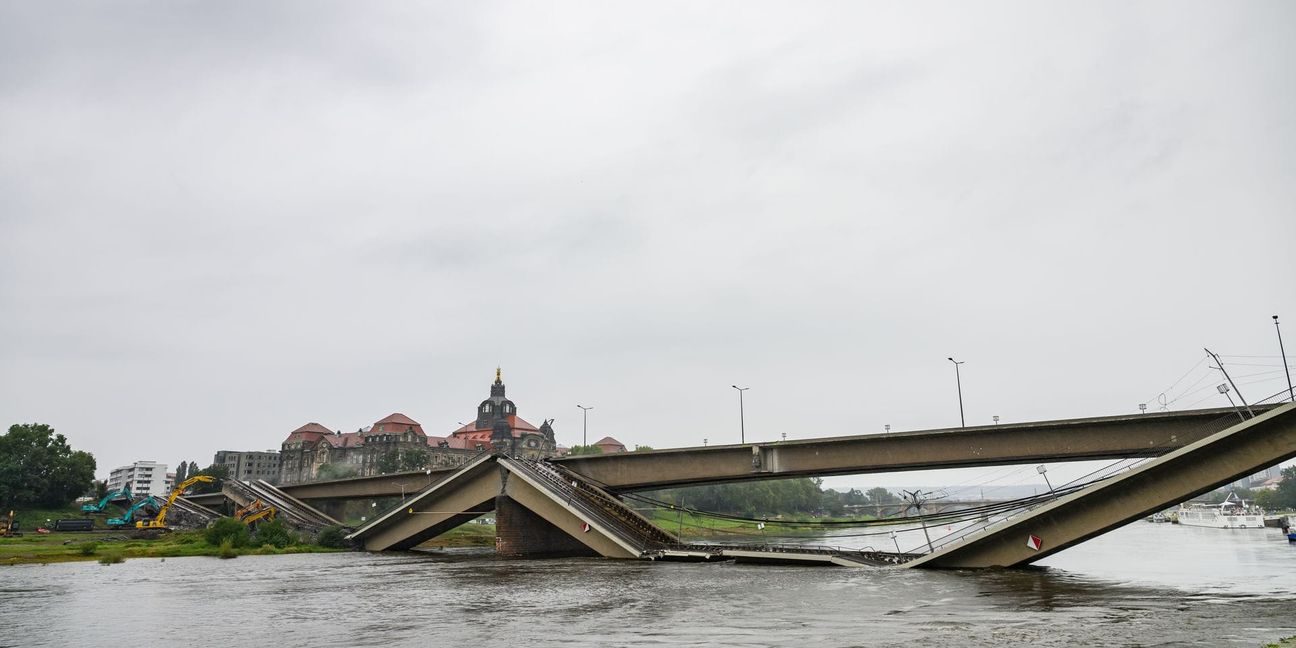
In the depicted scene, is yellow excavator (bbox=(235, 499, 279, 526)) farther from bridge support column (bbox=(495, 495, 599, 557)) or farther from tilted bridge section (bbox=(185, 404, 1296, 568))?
bridge support column (bbox=(495, 495, 599, 557))

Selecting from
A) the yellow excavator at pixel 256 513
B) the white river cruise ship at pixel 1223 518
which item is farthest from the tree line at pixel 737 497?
the yellow excavator at pixel 256 513

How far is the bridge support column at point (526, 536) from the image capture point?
51.0 m

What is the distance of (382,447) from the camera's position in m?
176

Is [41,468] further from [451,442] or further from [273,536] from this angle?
Answer: [451,442]

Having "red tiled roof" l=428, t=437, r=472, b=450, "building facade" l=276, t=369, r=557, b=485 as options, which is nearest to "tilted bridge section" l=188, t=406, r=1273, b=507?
"building facade" l=276, t=369, r=557, b=485

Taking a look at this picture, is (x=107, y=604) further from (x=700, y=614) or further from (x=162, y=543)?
(x=162, y=543)

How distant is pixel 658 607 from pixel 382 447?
6628 inches

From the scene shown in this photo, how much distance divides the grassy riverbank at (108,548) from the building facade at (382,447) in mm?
95233

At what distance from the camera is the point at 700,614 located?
20.1 metres

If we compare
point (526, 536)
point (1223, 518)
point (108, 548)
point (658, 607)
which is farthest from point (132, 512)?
point (1223, 518)

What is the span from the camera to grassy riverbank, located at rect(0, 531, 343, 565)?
160 ft

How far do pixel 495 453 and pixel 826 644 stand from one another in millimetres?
39089

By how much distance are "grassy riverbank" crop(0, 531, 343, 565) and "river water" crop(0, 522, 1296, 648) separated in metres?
11.3

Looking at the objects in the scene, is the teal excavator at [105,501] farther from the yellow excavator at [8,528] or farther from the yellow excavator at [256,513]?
the yellow excavator at [256,513]
